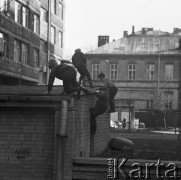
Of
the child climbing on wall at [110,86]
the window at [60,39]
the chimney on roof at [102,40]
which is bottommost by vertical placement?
the child climbing on wall at [110,86]

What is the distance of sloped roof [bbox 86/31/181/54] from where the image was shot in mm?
60250

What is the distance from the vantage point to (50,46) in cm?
4425

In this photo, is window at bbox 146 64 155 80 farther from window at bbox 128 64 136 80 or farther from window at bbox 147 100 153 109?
window at bbox 147 100 153 109

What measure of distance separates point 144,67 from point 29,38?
25469 millimetres

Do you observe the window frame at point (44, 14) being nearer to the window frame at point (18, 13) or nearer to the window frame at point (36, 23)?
the window frame at point (36, 23)

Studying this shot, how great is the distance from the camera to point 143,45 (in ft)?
201

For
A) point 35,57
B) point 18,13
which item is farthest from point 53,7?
point 18,13

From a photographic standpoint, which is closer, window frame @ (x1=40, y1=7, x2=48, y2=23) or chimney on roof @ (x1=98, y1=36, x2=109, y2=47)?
window frame @ (x1=40, y1=7, x2=48, y2=23)

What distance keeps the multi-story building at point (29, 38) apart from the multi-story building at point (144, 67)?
507 inches

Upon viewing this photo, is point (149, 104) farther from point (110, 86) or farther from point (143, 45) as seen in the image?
point (110, 86)

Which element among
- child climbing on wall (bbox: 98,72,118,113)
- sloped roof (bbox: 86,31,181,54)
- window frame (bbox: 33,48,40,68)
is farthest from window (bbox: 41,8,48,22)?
child climbing on wall (bbox: 98,72,118,113)

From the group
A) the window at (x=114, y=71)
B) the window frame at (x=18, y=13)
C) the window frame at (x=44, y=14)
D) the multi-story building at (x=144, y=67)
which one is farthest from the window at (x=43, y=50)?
the window at (x=114, y=71)

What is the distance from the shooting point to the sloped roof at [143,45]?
198 feet

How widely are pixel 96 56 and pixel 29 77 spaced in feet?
81.0
